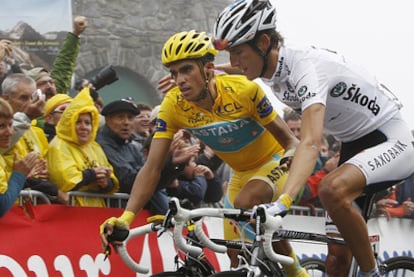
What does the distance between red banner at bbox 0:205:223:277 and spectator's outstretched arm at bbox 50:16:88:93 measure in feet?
6.67

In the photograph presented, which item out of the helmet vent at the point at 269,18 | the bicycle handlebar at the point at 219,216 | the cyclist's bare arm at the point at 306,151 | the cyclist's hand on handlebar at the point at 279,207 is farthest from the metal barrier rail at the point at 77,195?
the cyclist's hand on handlebar at the point at 279,207

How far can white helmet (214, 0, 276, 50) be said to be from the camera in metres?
5.97

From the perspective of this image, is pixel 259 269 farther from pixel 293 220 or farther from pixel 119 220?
pixel 293 220

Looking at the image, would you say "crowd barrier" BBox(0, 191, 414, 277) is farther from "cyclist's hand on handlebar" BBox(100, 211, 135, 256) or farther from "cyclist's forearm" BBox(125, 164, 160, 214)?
"cyclist's hand on handlebar" BBox(100, 211, 135, 256)

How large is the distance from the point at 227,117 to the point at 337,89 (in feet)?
2.88

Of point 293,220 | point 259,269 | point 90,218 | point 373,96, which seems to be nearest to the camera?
point 259,269

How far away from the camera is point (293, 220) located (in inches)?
364

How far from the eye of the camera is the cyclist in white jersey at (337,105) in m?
5.81

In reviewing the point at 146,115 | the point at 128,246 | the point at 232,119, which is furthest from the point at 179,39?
the point at 146,115

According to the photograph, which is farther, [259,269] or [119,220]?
[119,220]

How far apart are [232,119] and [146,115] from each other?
3005 mm

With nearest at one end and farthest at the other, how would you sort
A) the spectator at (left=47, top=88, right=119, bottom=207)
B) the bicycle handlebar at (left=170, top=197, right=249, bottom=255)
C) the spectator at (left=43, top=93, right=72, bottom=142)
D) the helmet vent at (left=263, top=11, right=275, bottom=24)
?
1. the bicycle handlebar at (left=170, top=197, right=249, bottom=255)
2. the helmet vent at (left=263, top=11, right=275, bottom=24)
3. the spectator at (left=47, top=88, right=119, bottom=207)
4. the spectator at (left=43, top=93, right=72, bottom=142)

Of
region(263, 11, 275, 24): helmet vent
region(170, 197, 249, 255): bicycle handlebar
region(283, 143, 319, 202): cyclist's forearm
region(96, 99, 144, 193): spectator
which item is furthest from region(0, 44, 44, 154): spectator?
region(283, 143, 319, 202): cyclist's forearm

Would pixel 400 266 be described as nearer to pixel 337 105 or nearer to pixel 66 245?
pixel 337 105
